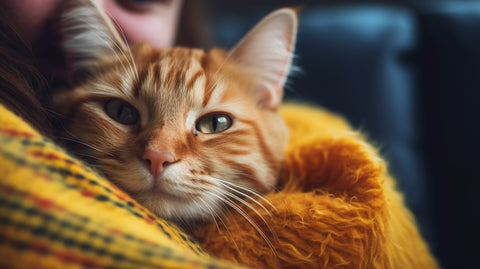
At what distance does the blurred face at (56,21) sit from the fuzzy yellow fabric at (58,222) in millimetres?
406

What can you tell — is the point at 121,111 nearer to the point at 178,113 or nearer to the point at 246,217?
the point at 178,113

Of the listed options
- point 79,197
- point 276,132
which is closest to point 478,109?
point 276,132

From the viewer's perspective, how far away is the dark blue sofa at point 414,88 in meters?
1.42

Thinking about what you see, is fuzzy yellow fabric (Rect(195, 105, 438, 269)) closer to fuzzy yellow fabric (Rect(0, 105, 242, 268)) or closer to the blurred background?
fuzzy yellow fabric (Rect(0, 105, 242, 268))

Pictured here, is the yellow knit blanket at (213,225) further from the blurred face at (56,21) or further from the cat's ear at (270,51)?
the blurred face at (56,21)

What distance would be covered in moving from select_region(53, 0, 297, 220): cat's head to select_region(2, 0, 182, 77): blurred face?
0.06 metres

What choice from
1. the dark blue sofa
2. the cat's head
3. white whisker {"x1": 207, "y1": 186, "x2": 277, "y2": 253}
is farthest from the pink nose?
the dark blue sofa

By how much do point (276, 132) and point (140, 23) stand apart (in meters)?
0.57

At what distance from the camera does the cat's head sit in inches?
25.3

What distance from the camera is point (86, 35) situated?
2.71 feet

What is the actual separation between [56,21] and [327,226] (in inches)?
31.8

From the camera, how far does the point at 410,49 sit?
177 centimetres

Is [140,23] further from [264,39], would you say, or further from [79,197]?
[79,197]

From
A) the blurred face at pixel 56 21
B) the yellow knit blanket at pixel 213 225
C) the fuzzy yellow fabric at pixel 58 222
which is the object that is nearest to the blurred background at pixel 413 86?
the blurred face at pixel 56 21
